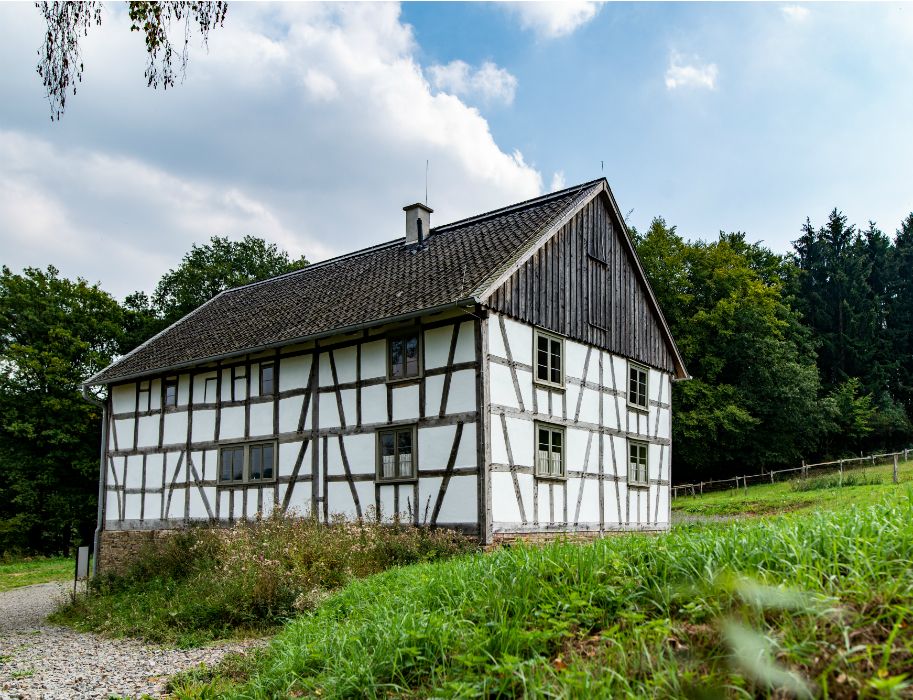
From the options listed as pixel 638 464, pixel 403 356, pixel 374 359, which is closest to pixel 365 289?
pixel 374 359

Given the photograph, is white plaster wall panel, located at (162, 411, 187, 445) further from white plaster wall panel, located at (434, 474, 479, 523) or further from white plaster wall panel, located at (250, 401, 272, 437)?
white plaster wall panel, located at (434, 474, 479, 523)

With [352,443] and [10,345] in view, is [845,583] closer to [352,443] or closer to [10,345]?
[352,443]

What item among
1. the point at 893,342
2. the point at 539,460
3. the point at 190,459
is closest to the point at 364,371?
the point at 539,460

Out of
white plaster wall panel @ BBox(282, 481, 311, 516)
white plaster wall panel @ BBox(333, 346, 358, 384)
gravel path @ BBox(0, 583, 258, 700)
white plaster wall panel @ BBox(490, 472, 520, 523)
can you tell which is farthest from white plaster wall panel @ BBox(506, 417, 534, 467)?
gravel path @ BBox(0, 583, 258, 700)

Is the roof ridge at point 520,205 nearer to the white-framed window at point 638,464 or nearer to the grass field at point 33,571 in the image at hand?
the white-framed window at point 638,464

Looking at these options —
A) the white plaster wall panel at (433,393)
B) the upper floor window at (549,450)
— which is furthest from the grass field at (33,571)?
the upper floor window at (549,450)

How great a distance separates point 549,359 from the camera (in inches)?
693

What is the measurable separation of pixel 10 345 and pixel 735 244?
126 ft

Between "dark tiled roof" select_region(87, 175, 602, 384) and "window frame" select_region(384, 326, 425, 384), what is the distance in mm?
543

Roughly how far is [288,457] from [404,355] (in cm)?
422

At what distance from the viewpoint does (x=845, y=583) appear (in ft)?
15.5

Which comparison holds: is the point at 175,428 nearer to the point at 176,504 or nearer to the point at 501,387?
the point at 176,504

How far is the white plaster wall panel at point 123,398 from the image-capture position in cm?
2336

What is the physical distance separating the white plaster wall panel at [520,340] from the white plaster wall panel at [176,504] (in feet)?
34.5
